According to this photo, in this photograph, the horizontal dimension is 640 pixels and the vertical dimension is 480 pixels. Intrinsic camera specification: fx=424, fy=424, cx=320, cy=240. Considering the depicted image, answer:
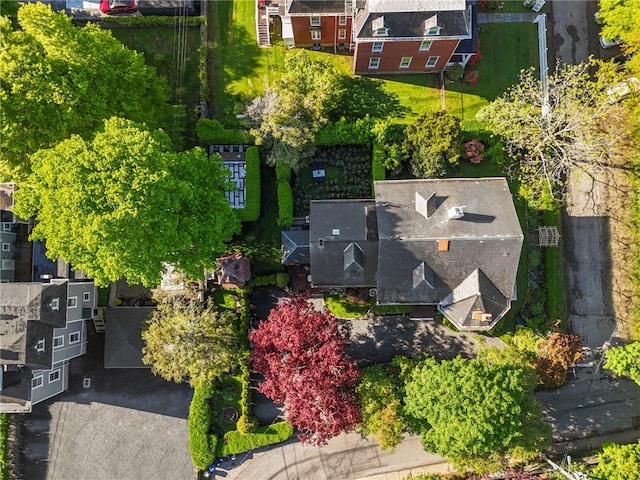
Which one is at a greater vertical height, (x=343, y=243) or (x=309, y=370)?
(x=343, y=243)

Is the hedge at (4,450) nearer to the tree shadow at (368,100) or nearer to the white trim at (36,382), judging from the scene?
the white trim at (36,382)

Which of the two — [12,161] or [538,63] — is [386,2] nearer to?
[538,63]

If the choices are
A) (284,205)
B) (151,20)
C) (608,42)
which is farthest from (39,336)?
(608,42)

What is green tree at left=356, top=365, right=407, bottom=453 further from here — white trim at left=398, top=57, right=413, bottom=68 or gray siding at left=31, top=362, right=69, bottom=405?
white trim at left=398, top=57, right=413, bottom=68

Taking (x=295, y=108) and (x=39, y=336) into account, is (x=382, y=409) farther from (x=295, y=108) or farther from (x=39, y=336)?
(x=39, y=336)

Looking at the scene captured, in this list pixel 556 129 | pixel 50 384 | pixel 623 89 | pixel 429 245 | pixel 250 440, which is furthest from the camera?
pixel 250 440

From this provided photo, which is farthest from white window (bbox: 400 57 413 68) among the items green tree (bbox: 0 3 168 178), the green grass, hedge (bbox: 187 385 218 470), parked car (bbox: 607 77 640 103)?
hedge (bbox: 187 385 218 470)
